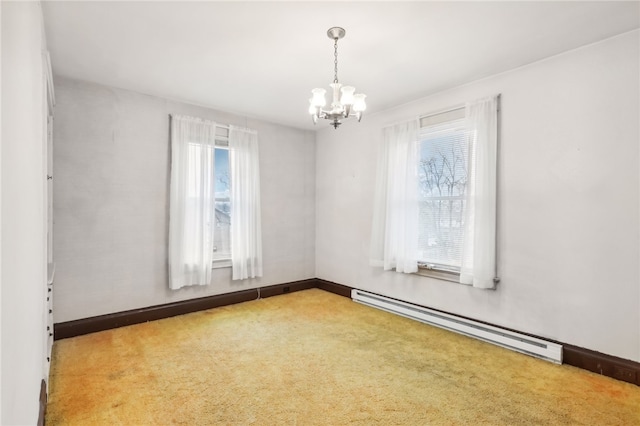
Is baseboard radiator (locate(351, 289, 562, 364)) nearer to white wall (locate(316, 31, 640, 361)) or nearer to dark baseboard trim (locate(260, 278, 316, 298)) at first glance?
white wall (locate(316, 31, 640, 361))

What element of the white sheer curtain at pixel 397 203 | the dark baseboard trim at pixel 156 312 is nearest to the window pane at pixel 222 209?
the dark baseboard trim at pixel 156 312

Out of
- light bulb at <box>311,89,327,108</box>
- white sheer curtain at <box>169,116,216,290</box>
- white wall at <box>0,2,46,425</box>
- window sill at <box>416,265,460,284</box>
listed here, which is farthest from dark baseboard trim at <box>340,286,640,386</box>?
white sheer curtain at <box>169,116,216,290</box>

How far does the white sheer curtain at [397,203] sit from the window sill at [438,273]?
93mm

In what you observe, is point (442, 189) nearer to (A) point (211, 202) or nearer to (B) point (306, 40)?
(B) point (306, 40)

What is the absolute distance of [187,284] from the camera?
4.31 m

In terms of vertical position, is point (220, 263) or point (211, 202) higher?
point (211, 202)

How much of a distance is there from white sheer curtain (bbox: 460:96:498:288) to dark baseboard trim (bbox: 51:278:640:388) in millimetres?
719

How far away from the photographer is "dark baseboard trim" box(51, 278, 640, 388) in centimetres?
266

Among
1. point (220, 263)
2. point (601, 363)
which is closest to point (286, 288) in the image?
point (220, 263)

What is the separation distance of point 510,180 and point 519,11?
5.03 feet

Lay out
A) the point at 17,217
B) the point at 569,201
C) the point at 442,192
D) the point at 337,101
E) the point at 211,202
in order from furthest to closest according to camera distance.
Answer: the point at 211,202, the point at 442,192, the point at 569,201, the point at 337,101, the point at 17,217

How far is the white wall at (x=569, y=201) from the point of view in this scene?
2.66 meters

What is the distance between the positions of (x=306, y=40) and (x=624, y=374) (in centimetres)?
366

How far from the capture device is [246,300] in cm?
489
